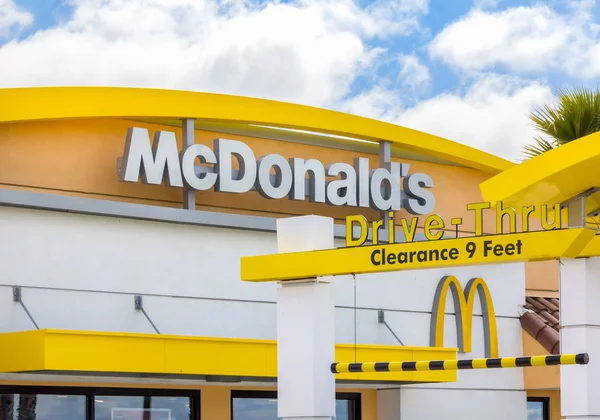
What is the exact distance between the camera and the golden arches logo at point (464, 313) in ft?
74.8

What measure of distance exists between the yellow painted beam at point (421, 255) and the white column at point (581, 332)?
1.34 feet

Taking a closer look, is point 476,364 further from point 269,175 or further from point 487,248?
point 269,175

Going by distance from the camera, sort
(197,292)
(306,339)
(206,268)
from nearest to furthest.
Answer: (306,339) < (197,292) < (206,268)

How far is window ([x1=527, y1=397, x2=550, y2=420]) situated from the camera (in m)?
25.1

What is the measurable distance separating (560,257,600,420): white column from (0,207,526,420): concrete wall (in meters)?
7.89

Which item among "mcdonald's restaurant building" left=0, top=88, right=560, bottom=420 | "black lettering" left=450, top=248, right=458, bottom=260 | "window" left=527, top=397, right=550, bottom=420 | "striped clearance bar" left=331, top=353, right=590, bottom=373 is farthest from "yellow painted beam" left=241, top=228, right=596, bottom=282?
"window" left=527, top=397, right=550, bottom=420

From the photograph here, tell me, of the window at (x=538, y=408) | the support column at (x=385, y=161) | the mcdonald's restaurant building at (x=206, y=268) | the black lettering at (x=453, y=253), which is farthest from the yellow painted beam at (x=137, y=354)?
the window at (x=538, y=408)

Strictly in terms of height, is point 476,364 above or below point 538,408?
above

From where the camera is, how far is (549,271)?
2591 cm

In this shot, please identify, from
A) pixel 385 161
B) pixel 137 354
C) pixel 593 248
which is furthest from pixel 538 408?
pixel 593 248

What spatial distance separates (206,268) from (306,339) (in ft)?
19.5

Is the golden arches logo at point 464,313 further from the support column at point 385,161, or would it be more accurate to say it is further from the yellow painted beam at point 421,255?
the yellow painted beam at point 421,255

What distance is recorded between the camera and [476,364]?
1379cm

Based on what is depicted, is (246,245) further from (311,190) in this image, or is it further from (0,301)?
(0,301)
